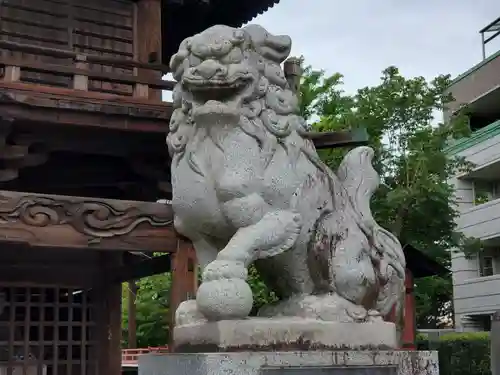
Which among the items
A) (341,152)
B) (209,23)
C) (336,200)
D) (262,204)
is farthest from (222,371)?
(341,152)

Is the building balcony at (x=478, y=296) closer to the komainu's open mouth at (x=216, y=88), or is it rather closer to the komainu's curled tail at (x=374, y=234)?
the komainu's curled tail at (x=374, y=234)

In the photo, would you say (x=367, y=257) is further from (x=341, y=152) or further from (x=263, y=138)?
(x=341, y=152)

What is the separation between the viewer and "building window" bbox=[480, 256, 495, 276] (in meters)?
22.4

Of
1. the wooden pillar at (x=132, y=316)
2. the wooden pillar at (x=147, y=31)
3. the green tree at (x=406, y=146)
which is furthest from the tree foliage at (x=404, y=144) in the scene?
the wooden pillar at (x=132, y=316)

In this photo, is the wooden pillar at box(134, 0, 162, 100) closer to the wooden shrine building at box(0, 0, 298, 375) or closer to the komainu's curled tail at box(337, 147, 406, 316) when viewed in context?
the wooden shrine building at box(0, 0, 298, 375)

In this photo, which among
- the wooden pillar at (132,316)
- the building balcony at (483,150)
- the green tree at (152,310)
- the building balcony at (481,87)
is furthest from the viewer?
the building balcony at (481,87)

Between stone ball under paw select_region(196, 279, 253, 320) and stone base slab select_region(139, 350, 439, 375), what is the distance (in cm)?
18

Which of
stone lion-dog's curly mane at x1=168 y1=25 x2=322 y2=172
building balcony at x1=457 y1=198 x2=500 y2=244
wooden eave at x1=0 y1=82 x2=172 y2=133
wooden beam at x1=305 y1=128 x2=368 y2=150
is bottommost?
stone lion-dog's curly mane at x1=168 y1=25 x2=322 y2=172

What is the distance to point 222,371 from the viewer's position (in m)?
3.08

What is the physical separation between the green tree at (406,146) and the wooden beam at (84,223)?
19.1 ft

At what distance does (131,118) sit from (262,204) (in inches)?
131

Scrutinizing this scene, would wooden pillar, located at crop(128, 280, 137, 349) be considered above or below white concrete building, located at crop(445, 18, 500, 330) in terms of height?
below

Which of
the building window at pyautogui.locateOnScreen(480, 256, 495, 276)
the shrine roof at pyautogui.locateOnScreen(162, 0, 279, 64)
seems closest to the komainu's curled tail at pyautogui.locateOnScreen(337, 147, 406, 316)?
the shrine roof at pyautogui.locateOnScreen(162, 0, 279, 64)

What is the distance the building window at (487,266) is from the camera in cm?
2239
